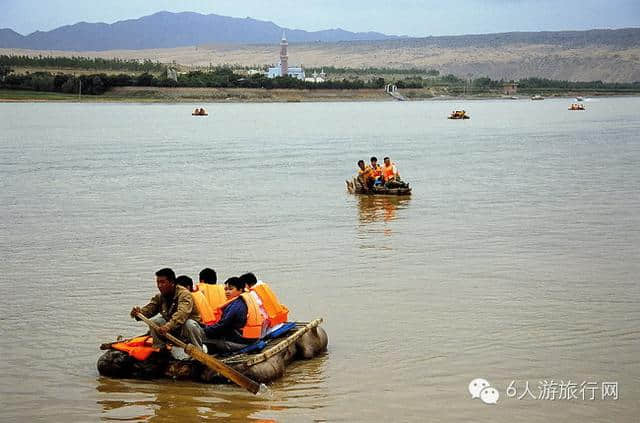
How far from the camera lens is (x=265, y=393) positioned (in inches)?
402

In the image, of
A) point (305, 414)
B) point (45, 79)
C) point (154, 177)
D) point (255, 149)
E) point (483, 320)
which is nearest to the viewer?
point (305, 414)

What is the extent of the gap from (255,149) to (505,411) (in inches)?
1558

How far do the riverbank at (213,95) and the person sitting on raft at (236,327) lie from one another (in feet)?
371

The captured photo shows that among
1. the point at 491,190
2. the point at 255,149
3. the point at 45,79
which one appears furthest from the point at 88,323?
the point at 45,79

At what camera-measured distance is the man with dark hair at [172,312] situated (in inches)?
401

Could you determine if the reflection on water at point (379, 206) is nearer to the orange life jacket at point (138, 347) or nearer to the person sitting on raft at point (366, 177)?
the person sitting on raft at point (366, 177)

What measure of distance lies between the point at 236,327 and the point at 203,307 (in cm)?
44

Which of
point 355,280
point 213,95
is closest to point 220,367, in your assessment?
point 355,280

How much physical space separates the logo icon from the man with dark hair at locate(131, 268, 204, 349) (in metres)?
2.82

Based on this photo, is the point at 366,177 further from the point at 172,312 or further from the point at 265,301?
the point at 172,312

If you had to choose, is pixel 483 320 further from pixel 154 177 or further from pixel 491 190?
pixel 154 177

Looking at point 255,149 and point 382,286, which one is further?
point 255,149

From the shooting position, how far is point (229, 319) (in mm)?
10398

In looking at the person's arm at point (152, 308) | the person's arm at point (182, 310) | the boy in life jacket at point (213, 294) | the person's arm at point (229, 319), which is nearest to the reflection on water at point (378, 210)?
the boy in life jacket at point (213, 294)
